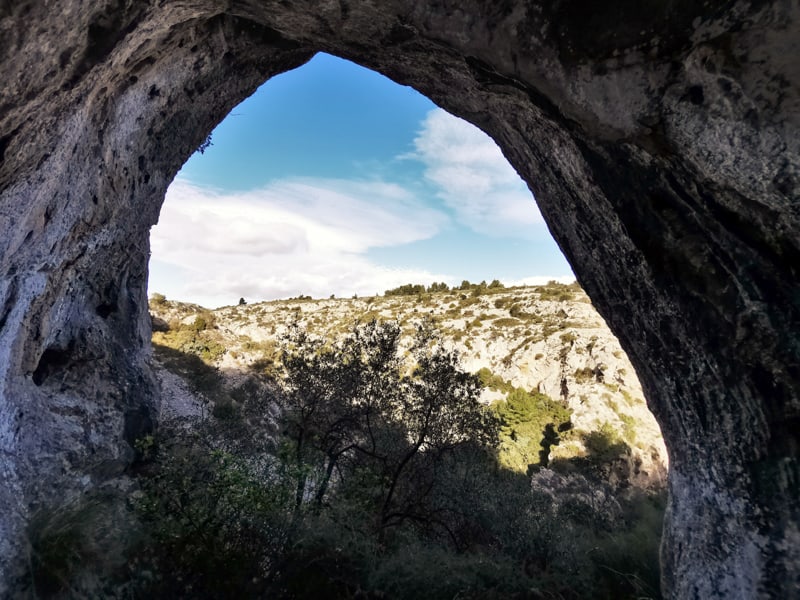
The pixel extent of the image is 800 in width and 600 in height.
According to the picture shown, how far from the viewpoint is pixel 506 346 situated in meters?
39.1

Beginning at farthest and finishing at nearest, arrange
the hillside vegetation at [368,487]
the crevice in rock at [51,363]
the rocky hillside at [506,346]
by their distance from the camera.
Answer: the rocky hillside at [506,346]
the crevice in rock at [51,363]
the hillside vegetation at [368,487]

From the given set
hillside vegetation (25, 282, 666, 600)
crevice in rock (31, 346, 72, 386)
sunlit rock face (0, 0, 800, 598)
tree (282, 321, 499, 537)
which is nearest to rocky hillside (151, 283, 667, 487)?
hillside vegetation (25, 282, 666, 600)

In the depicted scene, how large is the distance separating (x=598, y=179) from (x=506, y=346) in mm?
33126

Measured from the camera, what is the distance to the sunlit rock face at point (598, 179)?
5262mm

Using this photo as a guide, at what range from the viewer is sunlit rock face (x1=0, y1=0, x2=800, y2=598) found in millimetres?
5262

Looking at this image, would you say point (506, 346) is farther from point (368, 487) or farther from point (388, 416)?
point (368, 487)

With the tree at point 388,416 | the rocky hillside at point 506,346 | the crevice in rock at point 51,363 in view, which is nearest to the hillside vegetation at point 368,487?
the tree at point 388,416

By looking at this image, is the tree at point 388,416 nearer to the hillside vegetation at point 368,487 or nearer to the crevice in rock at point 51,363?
the hillside vegetation at point 368,487

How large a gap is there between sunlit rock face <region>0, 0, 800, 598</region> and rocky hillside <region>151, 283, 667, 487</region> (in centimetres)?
1256

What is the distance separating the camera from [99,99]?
7465 millimetres

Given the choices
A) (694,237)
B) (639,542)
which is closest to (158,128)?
(694,237)

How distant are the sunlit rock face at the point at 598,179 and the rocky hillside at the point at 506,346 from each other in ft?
41.2

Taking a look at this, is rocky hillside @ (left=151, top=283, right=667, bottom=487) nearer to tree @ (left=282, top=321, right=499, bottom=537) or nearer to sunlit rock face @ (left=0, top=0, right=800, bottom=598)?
tree @ (left=282, top=321, right=499, bottom=537)

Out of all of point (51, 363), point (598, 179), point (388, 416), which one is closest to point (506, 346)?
point (388, 416)
